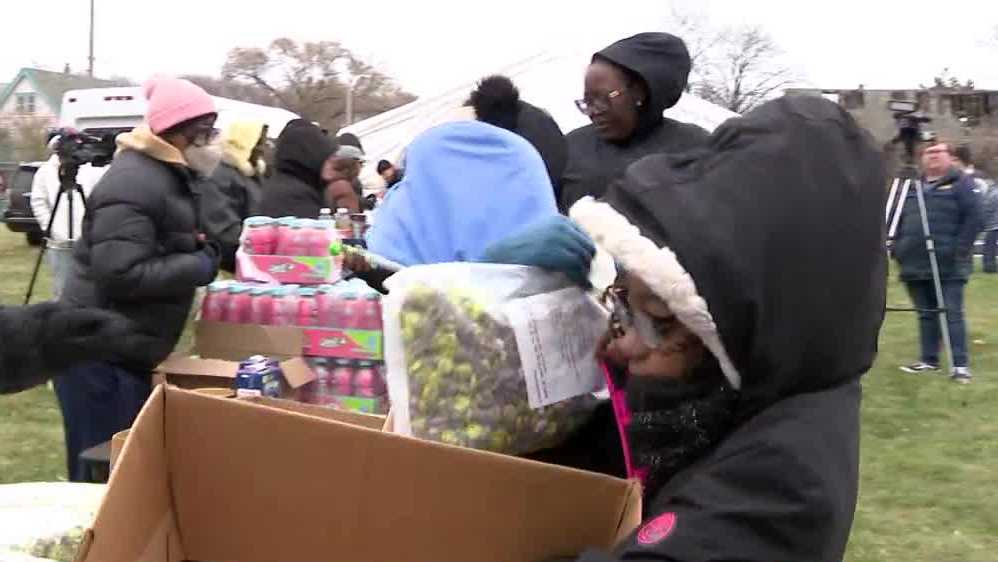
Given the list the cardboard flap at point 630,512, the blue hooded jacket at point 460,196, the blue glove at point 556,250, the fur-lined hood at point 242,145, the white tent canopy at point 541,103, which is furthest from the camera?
the white tent canopy at point 541,103

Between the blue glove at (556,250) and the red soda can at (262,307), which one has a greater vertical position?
the blue glove at (556,250)

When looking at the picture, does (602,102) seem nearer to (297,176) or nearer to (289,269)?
(289,269)

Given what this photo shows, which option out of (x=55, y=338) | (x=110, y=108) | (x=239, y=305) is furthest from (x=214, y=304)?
(x=110, y=108)

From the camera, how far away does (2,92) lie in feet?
153

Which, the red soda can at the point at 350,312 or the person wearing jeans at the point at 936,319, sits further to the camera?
the person wearing jeans at the point at 936,319

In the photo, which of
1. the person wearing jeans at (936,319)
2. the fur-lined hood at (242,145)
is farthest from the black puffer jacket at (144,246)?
the person wearing jeans at (936,319)

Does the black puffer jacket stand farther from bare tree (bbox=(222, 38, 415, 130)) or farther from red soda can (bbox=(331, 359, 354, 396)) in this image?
bare tree (bbox=(222, 38, 415, 130))

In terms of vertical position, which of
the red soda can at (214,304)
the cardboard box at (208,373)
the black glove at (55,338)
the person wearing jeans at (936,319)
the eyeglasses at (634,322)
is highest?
the eyeglasses at (634,322)

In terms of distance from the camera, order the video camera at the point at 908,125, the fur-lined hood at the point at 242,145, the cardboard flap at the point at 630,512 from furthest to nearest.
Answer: the video camera at the point at 908,125 → the fur-lined hood at the point at 242,145 → the cardboard flap at the point at 630,512

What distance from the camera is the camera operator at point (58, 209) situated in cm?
572

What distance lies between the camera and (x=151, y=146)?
3266 mm

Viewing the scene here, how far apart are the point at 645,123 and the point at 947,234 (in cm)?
520

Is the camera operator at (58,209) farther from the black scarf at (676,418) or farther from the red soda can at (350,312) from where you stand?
the black scarf at (676,418)

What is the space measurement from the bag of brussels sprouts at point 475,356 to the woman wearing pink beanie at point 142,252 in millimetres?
2120
